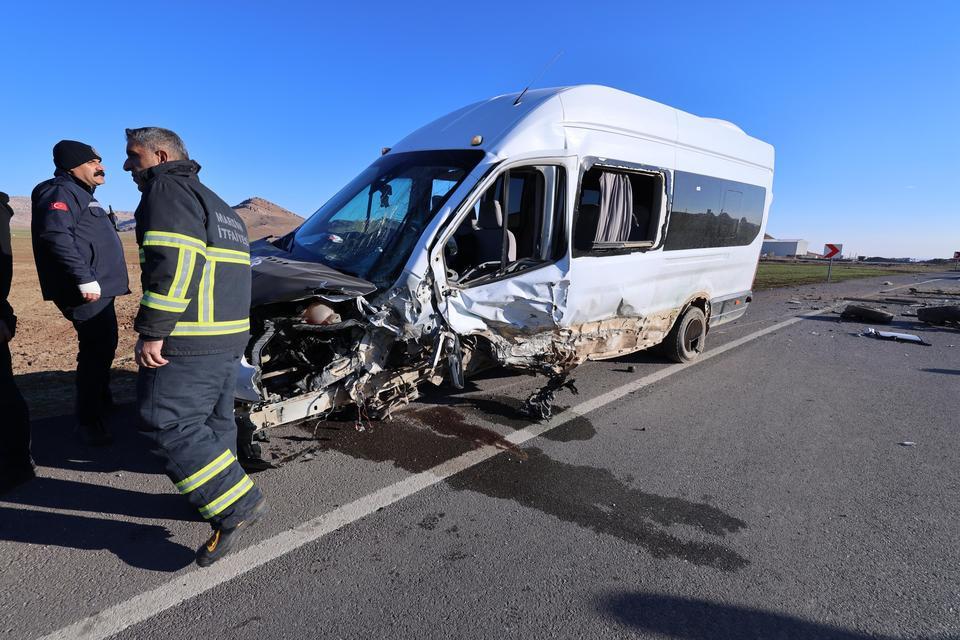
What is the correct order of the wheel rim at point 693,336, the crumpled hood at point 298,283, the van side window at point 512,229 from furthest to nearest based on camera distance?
the wheel rim at point 693,336
the van side window at point 512,229
the crumpled hood at point 298,283

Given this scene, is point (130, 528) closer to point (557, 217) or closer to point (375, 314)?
point (375, 314)

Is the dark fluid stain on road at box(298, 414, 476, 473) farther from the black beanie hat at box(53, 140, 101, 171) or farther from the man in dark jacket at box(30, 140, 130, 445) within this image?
the black beanie hat at box(53, 140, 101, 171)

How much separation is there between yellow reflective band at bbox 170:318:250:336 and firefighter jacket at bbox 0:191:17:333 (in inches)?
58.3

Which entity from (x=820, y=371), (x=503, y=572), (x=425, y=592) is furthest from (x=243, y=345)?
(x=820, y=371)

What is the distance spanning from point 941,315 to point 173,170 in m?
13.0

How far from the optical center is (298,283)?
3342 mm

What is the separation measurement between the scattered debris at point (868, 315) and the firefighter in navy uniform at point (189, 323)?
12.0 meters

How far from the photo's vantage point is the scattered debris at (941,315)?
990 cm

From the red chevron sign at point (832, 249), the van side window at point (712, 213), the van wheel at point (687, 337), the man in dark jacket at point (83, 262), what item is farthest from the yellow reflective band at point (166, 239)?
the red chevron sign at point (832, 249)

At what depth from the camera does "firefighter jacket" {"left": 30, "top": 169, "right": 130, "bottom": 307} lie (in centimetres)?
331

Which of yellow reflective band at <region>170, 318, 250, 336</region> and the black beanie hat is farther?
the black beanie hat

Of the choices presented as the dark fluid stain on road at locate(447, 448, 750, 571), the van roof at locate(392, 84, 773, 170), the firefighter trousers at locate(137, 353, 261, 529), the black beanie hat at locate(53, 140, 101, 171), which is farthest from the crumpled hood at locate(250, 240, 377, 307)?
the van roof at locate(392, 84, 773, 170)

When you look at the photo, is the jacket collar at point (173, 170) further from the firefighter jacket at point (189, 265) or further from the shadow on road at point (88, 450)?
the shadow on road at point (88, 450)

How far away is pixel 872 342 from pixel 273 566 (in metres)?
9.49
